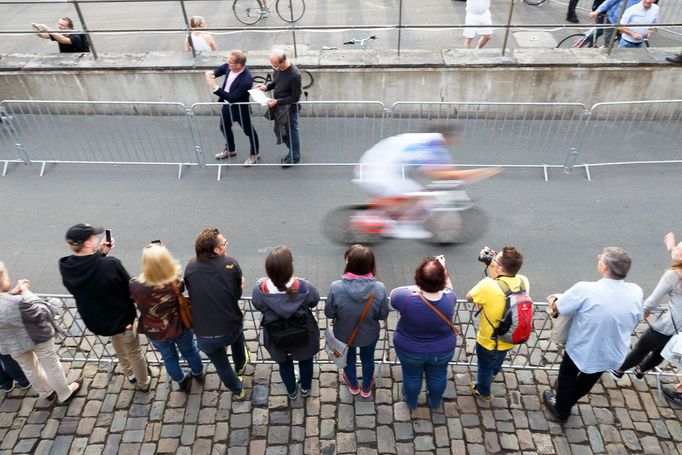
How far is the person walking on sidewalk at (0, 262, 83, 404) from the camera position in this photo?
147 inches

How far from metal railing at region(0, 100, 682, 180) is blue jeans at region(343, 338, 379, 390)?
158 inches

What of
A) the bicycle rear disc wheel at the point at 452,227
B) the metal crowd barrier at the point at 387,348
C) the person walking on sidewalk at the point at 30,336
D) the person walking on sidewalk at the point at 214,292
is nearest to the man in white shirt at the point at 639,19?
the bicycle rear disc wheel at the point at 452,227

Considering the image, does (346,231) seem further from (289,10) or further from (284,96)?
(289,10)

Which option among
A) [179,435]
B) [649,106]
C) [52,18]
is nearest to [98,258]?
[179,435]

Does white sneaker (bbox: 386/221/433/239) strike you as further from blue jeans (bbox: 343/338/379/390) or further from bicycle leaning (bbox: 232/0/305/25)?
bicycle leaning (bbox: 232/0/305/25)

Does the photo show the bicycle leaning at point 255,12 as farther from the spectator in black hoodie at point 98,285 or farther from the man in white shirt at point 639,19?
the spectator in black hoodie at point 98,285

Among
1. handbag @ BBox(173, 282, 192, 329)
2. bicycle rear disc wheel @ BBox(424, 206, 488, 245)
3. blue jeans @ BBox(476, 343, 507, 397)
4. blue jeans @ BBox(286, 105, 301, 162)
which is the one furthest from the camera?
blue jeans @ BBox(286, 105, 301, 162)

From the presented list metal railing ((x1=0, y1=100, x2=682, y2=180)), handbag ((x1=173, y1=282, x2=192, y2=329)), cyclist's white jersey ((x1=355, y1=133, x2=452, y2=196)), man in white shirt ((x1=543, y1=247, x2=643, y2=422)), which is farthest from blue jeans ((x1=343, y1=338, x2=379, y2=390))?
metal railing ((x1=0, y1=100, x2=682, y2=180))

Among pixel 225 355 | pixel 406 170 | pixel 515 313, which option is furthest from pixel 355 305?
pixel 406 170

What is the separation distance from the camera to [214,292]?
12.6 ft

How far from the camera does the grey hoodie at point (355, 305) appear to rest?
3.74 metres

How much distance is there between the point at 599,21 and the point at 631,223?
6463 mm

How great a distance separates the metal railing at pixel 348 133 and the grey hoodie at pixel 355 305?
4.22 m

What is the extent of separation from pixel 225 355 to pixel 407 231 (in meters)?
2.81
